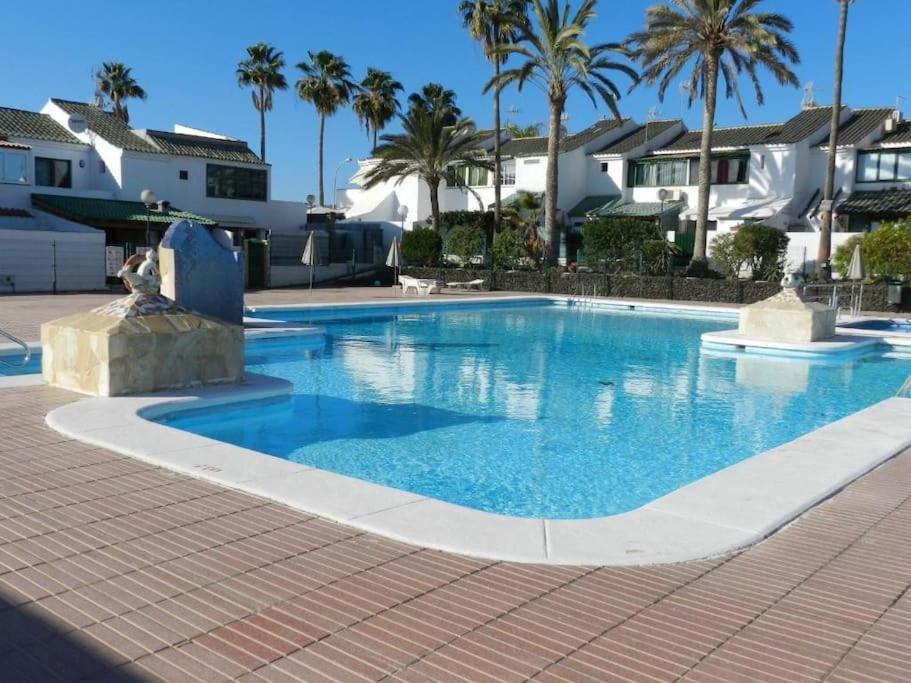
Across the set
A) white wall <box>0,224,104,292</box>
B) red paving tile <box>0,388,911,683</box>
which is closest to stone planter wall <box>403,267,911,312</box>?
white wall <box>0,224,104,292</box>

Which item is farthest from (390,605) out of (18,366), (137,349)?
(18,366)

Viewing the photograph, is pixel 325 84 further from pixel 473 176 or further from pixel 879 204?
pixel 879 204

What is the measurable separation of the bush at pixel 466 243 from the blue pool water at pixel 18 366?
2627 centimetres

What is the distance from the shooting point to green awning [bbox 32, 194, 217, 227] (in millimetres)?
33688

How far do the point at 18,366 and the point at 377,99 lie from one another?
46.6m

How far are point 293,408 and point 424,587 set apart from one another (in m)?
7.05

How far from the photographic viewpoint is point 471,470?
8.82 metres

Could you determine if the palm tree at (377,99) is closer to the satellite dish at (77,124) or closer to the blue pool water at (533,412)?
the satellite dish at (77,124)

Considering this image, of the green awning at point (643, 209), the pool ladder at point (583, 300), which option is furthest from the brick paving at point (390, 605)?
the green awning at point (643, 209)

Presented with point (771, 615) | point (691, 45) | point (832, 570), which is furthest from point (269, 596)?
point (691, 45)

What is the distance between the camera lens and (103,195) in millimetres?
36812

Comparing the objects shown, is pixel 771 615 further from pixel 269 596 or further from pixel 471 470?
pixel 471 470

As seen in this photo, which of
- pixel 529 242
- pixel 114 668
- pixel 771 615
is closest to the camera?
pixel 114 668

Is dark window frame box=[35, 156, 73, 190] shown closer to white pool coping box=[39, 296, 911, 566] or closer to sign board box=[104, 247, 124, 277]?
sign board box=[104, 247, 124, 277]
